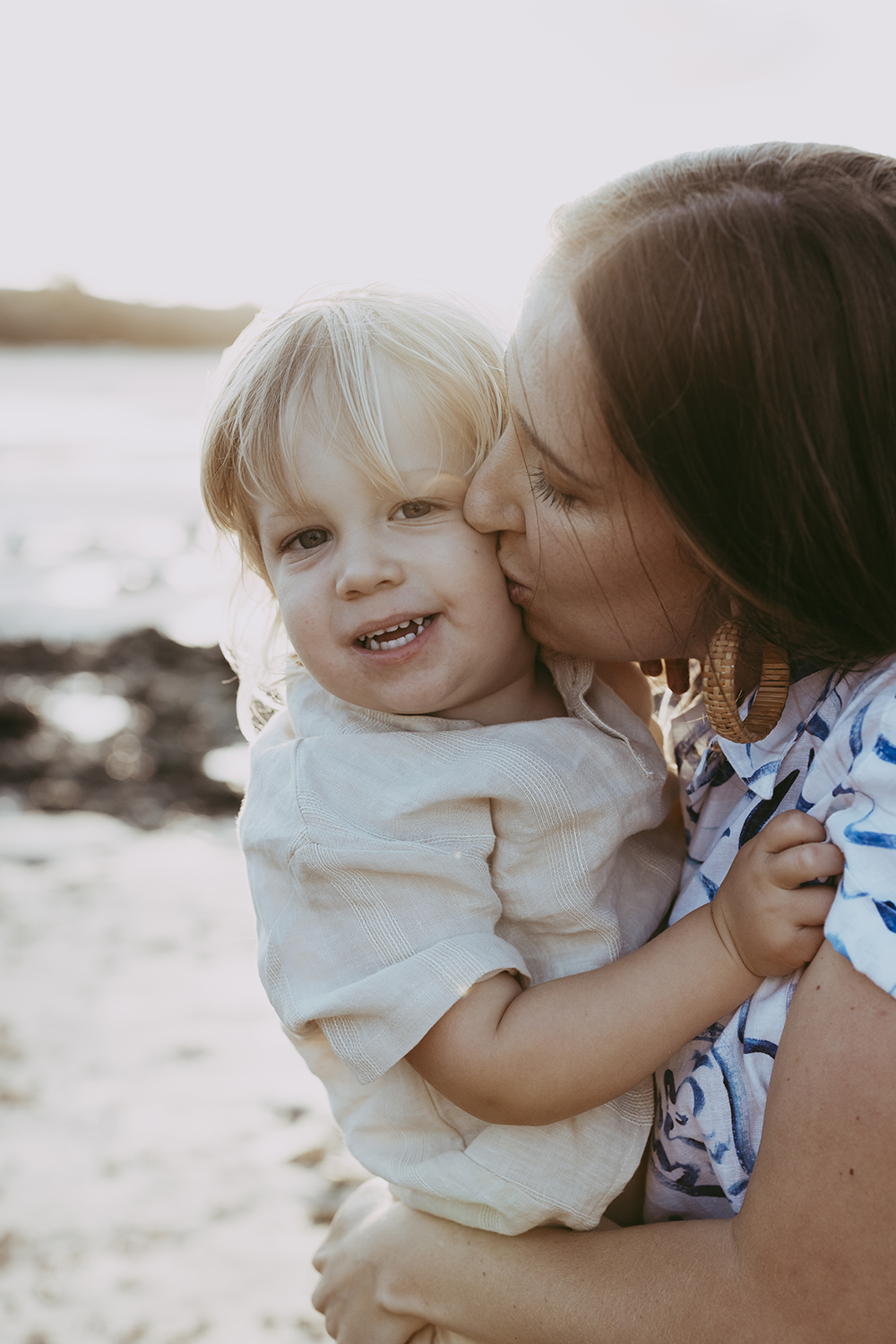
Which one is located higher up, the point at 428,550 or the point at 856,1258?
the point at 428,550

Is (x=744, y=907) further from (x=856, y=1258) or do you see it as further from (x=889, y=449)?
(x=889, y=449)

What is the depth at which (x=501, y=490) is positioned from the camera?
1.55 meters

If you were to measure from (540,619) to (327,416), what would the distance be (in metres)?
0.44

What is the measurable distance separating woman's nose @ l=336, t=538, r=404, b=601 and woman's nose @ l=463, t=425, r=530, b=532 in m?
0.13

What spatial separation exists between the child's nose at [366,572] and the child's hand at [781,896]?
62cm

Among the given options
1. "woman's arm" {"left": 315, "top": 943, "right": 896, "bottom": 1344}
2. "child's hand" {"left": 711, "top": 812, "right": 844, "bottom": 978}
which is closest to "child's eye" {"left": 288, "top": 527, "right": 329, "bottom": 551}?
"child's hand" {"left": 711, "top": 812, "right": 844, "bottom": 978}

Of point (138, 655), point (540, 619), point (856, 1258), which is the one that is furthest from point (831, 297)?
point (138, 655)

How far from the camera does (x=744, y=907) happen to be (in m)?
1.33

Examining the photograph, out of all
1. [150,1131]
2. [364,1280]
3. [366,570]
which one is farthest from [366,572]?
[150,1131]

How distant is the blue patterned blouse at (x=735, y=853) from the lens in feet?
3.79

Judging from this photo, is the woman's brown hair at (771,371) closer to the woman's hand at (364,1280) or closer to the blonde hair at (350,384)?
the blonde hair at (350,384)

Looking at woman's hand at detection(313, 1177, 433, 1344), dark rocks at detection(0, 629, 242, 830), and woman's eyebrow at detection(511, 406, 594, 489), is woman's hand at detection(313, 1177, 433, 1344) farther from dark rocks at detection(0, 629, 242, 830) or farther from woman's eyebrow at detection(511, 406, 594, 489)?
dark rocks at detection(0, 629, 242, 830)

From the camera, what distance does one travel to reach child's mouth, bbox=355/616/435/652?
1.64 m

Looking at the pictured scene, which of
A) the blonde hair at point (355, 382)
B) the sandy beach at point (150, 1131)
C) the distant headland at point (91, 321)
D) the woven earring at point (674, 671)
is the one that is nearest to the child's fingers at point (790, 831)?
the woven earring at point (674, 671)
